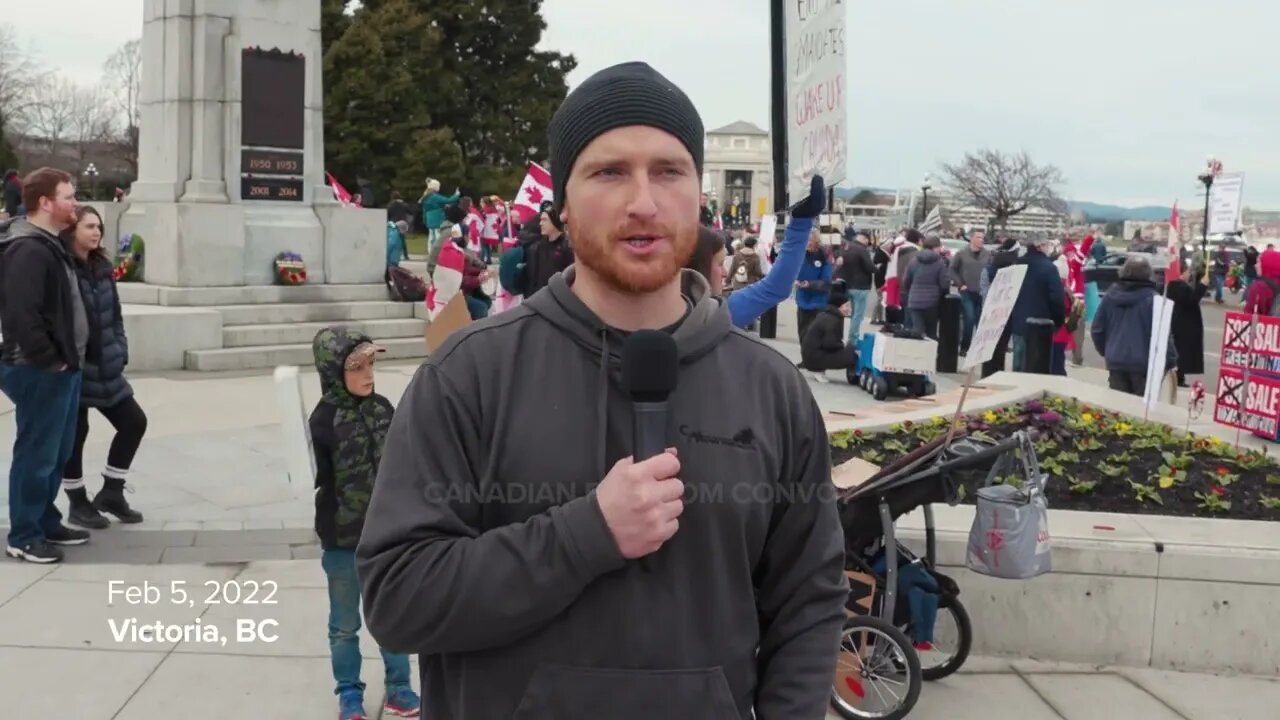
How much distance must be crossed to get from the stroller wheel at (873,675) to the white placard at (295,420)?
2.72m

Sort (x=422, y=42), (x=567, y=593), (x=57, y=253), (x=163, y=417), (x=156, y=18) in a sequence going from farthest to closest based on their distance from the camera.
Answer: (x=422, y=42)
(x=156, y=18)
(x=163, y=417)
(x=57, y=253)
(x=567, y=593)

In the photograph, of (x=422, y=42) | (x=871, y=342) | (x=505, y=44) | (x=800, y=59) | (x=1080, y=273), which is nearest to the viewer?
(x=800, y=59)

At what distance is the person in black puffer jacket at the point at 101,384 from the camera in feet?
21.6

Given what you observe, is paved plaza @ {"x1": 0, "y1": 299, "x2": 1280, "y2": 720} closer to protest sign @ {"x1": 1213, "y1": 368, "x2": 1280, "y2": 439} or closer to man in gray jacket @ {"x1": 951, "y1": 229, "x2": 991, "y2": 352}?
protest sign @ {"x1": 1213, "y1": 368, "x2": 1280, "y2": 439}

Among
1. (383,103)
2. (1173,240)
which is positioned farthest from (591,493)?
(383,103)

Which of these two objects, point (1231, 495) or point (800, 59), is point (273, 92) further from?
point (1231, 495)

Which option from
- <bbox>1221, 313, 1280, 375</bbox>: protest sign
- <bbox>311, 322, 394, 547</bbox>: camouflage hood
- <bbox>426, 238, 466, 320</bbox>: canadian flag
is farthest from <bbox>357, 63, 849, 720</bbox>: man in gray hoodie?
<bbox>426, 238, 466, 320</bbox>: canadian flag

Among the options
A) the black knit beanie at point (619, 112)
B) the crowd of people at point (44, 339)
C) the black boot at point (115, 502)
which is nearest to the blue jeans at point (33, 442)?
the crowd of people at point (44, 339)

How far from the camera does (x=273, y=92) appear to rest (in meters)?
14.6

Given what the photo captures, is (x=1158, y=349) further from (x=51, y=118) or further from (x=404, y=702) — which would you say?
(x=51, y=118)

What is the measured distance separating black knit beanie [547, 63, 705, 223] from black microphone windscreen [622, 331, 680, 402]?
32cm

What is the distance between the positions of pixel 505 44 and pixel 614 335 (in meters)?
47.1

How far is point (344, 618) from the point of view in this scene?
4.45 metres

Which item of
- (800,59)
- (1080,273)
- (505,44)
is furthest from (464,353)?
(505,44)
